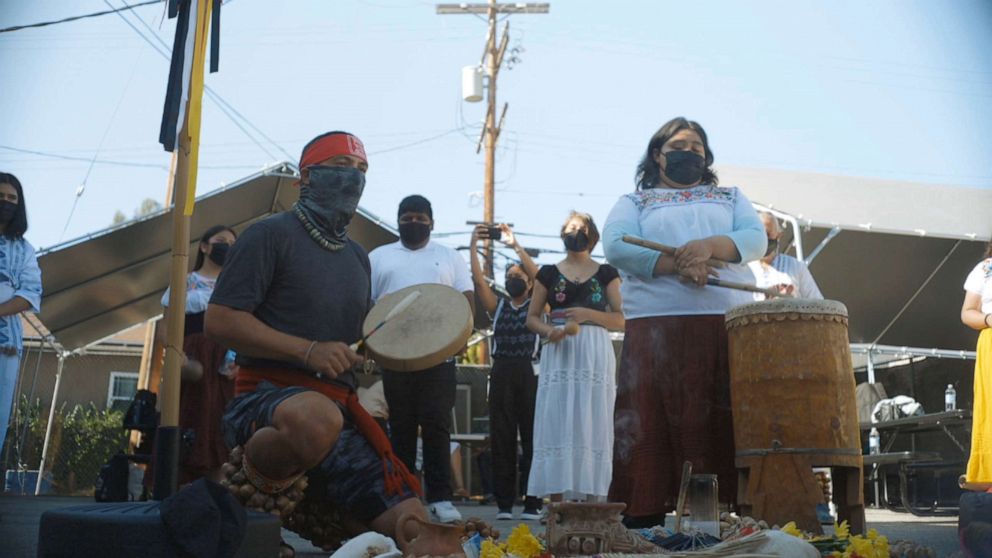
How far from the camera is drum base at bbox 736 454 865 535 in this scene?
10.6 feet

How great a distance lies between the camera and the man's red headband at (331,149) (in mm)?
3061

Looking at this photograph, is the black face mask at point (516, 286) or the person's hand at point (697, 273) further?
the black face mask at point (516, 286)

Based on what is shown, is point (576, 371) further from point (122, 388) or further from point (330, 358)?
point (122, 388)

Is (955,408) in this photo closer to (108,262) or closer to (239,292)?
(239,292)

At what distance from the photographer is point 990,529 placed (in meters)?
2.20

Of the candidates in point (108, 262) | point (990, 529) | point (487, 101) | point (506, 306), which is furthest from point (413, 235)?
point (108, 262)

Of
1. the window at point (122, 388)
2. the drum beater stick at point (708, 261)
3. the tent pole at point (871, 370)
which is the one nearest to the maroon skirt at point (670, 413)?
A: the drum beater stick at point (708, 261)

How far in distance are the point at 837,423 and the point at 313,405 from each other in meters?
1.67

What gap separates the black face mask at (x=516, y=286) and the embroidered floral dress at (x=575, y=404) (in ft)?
2.89

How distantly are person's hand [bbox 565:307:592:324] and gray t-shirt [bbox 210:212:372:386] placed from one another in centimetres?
245

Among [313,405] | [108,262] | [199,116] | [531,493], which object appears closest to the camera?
[313,405]

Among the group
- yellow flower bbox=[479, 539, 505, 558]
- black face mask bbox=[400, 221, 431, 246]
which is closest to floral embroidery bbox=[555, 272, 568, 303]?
black face mask bbox=[400, 221, 431, 246]

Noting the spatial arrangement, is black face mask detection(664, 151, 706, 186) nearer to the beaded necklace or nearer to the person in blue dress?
the beaded necklace

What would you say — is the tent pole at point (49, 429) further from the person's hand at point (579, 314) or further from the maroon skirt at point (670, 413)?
the maroon skirt at point (670, 413)
